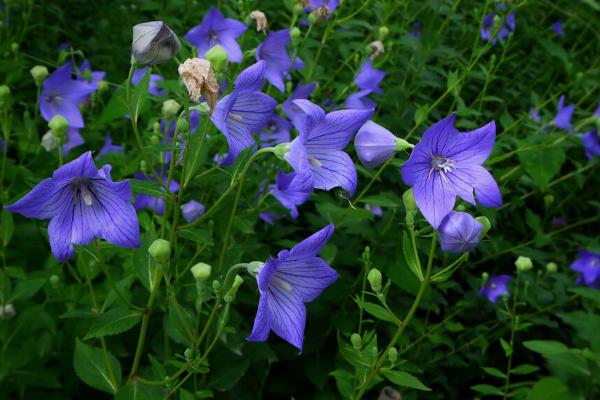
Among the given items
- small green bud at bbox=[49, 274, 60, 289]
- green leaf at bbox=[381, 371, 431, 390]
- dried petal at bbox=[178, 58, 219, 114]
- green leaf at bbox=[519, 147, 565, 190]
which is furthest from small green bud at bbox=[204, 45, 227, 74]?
green leaf at bbox=[519, 147, 565, 190]

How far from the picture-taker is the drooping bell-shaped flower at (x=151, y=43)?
1.69m

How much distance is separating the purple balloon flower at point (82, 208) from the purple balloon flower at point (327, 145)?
0.48m

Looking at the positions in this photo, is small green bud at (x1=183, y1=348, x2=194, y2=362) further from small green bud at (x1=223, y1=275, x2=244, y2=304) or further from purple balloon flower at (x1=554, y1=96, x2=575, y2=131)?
purple balloon flower at (x1=554, y1=96, x2=575, y2=131)

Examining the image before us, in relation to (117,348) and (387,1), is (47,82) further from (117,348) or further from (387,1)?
(387,1)

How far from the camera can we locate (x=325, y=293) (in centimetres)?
297

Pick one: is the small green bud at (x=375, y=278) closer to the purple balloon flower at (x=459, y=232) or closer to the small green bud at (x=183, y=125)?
the purple balloon flower at (x=459, y=232)

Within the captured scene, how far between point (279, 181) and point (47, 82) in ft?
4.62

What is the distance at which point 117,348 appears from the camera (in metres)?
2.67

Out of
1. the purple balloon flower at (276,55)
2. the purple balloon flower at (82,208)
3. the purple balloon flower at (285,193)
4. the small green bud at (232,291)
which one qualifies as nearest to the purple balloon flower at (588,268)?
the purple balloon flower at (285,193)

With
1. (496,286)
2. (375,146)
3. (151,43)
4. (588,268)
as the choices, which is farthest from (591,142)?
(151,43)

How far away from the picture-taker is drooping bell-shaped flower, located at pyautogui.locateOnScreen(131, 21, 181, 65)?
1688 millimetres

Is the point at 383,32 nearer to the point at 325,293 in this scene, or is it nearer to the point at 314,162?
the point at 325,293

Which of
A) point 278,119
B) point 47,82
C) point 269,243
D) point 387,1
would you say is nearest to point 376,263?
point 269,243

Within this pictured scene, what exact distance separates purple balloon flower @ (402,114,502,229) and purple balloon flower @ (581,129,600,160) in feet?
8.07
